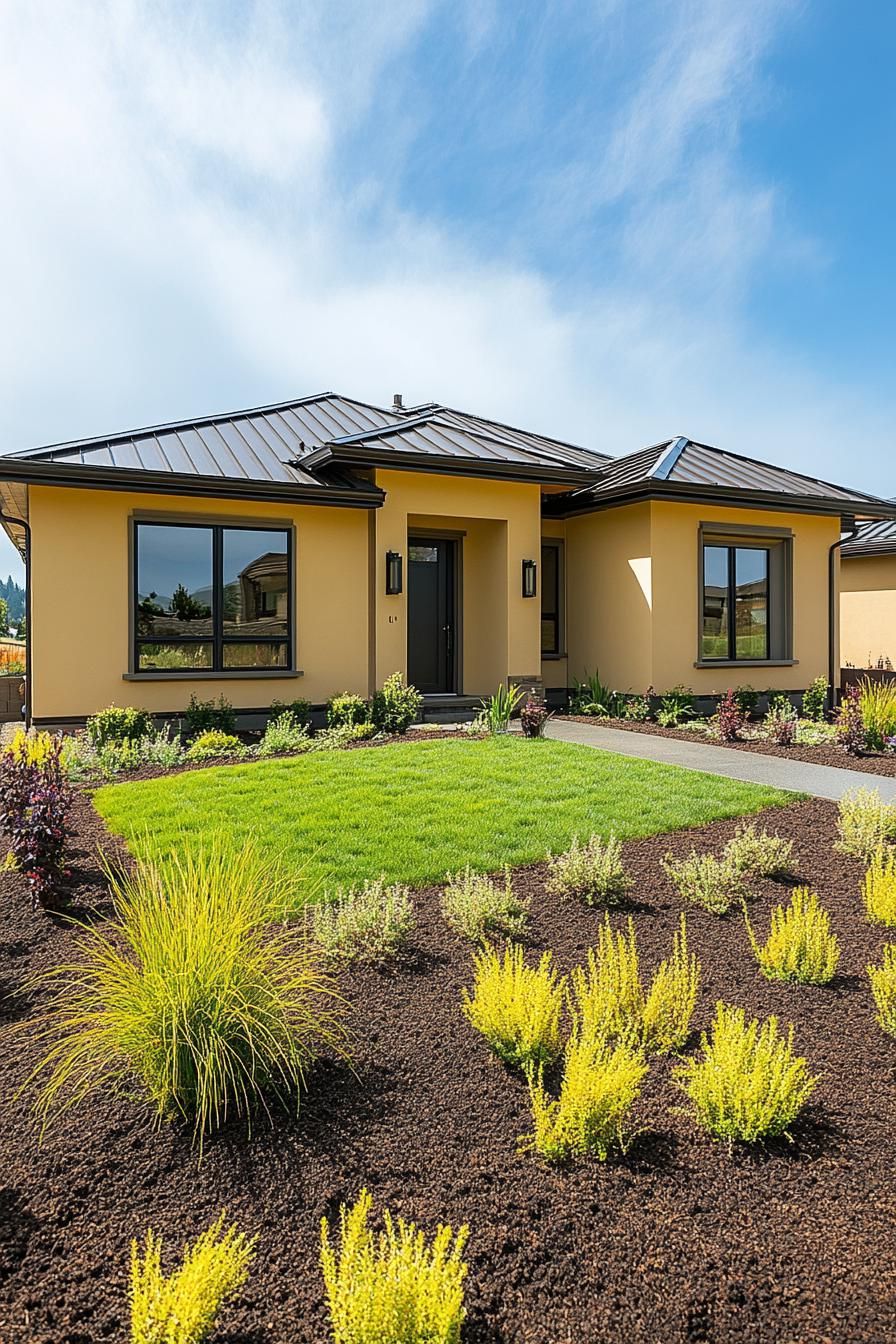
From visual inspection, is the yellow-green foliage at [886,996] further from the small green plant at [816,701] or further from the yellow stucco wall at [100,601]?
the small green plant at [816,701]

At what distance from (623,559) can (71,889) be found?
33.0 feet

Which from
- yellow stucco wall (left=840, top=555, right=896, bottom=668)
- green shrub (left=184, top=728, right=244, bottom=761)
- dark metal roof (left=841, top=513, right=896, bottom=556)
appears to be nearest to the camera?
green shrub (left=184, top=728, right=244, bottom=761)

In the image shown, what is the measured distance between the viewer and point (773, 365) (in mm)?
14305

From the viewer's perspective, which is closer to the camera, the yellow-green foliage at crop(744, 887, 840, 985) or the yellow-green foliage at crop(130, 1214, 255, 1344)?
the yellow-green foliage at crop(130, 1214, 255, 1344)

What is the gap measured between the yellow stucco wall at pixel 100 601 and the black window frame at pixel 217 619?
9cm

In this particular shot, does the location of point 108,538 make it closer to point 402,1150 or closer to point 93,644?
point 93,644

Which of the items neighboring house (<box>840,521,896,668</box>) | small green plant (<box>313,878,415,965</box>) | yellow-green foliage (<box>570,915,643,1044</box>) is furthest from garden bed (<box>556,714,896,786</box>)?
neighboring house (<box>840,521,896,668</box>)

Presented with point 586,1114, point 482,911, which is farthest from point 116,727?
point 586,1114

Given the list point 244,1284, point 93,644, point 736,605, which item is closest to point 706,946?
point 244,1284

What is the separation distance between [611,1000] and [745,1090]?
652 millimetres

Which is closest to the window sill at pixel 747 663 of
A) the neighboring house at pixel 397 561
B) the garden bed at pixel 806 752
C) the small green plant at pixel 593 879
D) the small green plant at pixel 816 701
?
the neighboring house at pixel 397 561

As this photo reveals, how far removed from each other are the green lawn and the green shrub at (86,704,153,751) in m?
2.02

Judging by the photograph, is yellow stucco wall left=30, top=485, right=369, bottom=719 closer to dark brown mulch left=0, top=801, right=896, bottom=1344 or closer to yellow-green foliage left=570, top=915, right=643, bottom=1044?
dark brown mulch left=0, top=801, right=896, bottom=1344

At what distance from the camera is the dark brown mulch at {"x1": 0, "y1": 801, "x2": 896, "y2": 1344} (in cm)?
198
